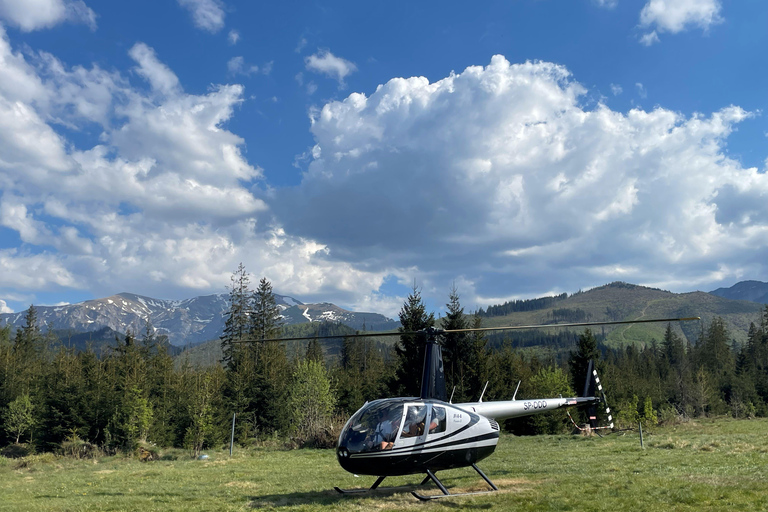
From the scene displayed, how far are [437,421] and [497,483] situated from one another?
124 inches

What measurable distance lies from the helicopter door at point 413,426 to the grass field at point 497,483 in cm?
134

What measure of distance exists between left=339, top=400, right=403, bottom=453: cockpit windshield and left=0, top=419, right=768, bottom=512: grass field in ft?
4.27

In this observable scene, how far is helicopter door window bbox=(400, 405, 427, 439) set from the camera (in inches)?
456

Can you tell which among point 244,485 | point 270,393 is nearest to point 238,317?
point 270,393

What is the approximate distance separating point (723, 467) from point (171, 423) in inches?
1441

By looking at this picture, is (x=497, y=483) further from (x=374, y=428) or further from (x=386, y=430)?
(x=374, y=428)

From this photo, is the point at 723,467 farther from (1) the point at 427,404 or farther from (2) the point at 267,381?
(2) the point at 267,381

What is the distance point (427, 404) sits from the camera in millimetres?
12148

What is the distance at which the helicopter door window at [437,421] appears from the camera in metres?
12.0

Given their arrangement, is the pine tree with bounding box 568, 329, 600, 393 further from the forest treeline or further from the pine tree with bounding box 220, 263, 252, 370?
the pine tree with bounding box 220, 263, 252, 370

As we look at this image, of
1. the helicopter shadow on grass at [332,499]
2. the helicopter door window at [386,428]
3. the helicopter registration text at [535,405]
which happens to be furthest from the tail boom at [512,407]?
the helicopter shadow on grass at [332,499]

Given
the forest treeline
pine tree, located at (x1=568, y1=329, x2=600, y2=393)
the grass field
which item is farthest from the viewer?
pine tree, located at (x1=568, y1=329, x2=600, y2=393)

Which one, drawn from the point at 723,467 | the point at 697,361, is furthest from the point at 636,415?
the point at 697,361

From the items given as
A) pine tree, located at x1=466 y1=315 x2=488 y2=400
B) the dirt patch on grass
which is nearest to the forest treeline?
pine tree, located at x1=466 y1=315 x2=488 y2=400
